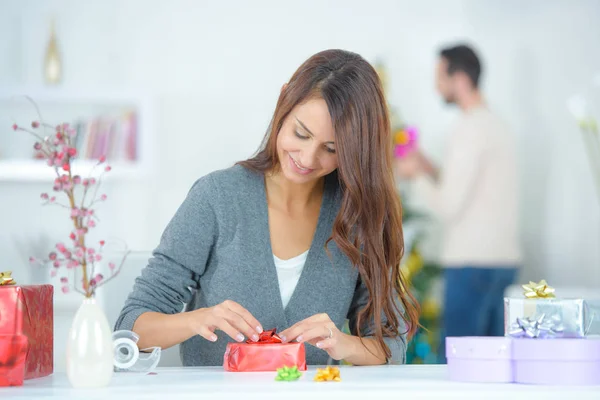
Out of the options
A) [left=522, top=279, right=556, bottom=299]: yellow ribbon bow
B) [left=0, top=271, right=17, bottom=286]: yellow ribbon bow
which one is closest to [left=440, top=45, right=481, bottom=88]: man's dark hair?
[left=522, top=279, right=556, bottom=299]: yellow ribbon bow

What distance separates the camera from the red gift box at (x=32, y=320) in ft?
4.33

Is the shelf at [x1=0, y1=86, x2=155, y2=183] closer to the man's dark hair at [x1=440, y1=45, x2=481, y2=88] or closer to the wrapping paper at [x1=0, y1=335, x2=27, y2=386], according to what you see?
the man's dark hair at [x1=440, y1=45, x2=481, y2=88]

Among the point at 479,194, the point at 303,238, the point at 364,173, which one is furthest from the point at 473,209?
the point at 364,173

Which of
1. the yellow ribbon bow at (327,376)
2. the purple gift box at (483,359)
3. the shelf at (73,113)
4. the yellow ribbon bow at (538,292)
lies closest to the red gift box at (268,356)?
the yellow ribbon bow at (327,376)

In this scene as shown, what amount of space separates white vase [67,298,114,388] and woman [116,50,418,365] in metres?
0.41

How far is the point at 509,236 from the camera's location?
430cm

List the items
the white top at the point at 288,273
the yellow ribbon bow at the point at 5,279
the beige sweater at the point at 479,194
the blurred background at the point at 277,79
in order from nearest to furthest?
the yellow ribbon bow at the point at 5,279, the white top at the point at 288,273, the beige sweater at the point at 479,194, the blurred background at the point at 277,79

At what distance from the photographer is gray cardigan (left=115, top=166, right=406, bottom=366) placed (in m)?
1.85

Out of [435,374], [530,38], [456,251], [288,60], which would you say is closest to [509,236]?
[456,251]

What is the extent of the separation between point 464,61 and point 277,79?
3.66 ft

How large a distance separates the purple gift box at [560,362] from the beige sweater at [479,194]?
2926 millimetres

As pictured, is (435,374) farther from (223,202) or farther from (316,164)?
(223,202)

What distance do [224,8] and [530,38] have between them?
1.79m

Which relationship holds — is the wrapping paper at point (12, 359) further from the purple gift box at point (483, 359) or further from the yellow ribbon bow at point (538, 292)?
the yellow ribbon bow at point (538, 292)
